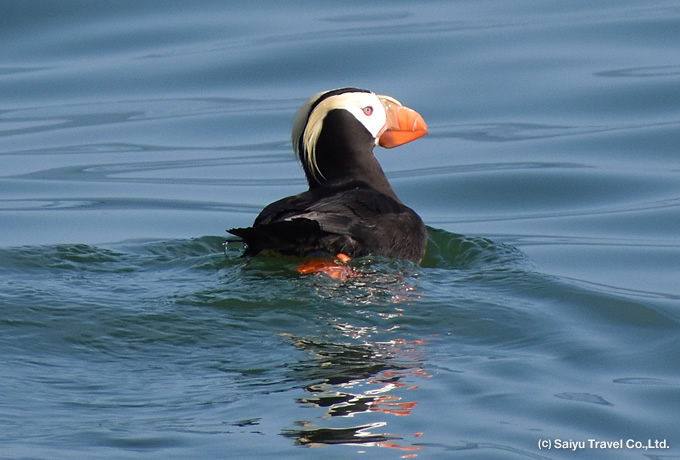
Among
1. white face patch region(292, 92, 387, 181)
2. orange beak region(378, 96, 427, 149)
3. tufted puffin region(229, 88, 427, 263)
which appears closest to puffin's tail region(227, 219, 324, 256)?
tufted puffin region(229, 88, 427, 263)

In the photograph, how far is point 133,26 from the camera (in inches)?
614

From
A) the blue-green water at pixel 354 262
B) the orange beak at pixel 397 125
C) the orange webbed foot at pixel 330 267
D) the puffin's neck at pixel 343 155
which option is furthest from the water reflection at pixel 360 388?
the orange beak at pixel 397 125

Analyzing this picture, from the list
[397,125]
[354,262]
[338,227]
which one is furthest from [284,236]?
[397,125]

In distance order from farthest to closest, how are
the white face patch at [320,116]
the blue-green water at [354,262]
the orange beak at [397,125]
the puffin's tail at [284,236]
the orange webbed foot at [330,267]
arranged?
the orange beak at [397,125] → the white face patch at [320,116] → the orange webbed foot at [330,267] → the puffin's tail at [284,236] → the blue-green water at [354,262]

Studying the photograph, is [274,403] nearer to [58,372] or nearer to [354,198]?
[58,372]

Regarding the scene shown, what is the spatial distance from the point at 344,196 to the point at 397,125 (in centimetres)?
111

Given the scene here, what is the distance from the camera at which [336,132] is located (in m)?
7.68

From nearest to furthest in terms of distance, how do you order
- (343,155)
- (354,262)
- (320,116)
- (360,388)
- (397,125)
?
(360,388), (354,262), (320,116), (343,155), (397,125)

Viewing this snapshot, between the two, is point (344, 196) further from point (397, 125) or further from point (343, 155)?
point (397, 125)

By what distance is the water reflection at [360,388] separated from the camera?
464cm

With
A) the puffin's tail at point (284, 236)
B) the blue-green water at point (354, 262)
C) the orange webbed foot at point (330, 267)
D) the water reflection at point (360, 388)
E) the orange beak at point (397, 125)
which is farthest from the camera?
the orange beak at point (397, 125)

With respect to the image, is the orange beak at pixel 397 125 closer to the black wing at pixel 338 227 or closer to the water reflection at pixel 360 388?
the black wing at pixel 338 227

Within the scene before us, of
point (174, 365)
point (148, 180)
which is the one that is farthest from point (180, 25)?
point (174, 365)

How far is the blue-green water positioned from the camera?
4.96m
